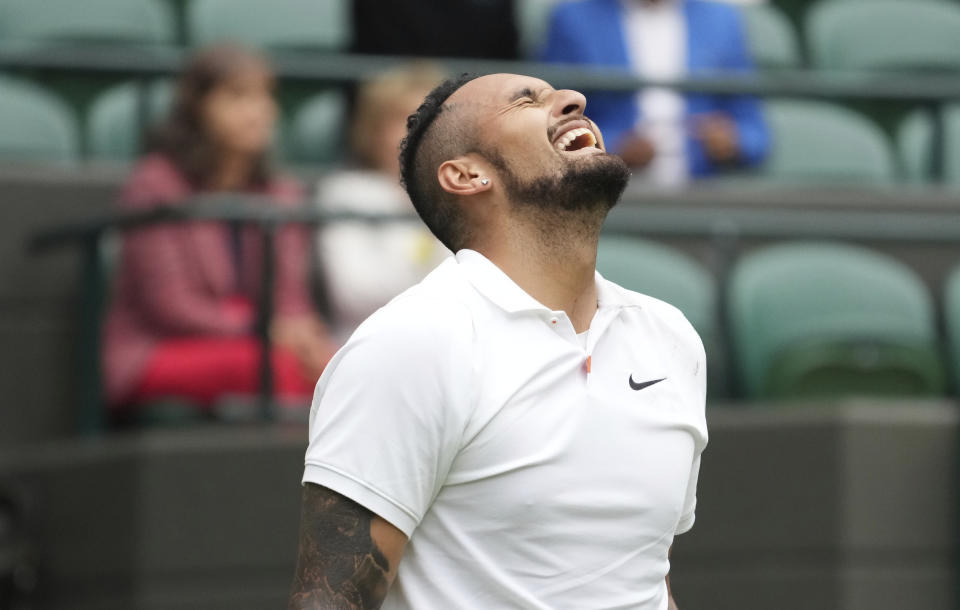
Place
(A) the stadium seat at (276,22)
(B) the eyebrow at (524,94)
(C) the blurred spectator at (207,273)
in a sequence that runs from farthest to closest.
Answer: (A) the stadium seat at (276,22) → (C) the blurred spectator at (207,273) → (B) the eyebrow at (524,94)

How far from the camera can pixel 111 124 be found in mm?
5859

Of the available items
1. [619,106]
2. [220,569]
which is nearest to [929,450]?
[619,106]

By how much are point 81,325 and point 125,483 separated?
23.2 inches

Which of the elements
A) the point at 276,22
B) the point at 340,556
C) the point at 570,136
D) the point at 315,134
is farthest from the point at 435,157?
the point at 276,22

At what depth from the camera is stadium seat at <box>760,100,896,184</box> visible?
6430mm

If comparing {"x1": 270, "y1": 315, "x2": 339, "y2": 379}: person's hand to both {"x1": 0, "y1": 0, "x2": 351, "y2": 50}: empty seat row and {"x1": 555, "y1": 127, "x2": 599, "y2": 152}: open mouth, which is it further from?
{"x1": 555, "y1": 127, "x2": 599, "y2": 152}: open mouth

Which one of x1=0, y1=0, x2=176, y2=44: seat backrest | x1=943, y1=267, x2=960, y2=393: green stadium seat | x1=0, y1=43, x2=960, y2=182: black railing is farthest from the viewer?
x1=0, y1=0, x2=176, y2=44: seat backrest

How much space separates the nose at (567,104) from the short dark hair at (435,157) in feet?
0.44

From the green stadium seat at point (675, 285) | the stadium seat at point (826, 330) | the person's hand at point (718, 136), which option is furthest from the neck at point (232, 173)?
the person's hand at point (718, 136)

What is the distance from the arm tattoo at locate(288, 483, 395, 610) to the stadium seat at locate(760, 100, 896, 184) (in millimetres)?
4465

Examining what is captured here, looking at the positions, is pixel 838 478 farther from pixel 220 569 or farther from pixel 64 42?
pixel 64 42

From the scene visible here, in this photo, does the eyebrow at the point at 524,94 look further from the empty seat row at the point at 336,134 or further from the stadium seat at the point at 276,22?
the stadium seat at the point at 276,22

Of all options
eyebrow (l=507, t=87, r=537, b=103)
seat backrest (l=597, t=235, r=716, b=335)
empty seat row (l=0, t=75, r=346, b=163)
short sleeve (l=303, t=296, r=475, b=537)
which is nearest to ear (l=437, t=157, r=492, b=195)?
eyebrow (l=507, t=87, r=537, b=103)

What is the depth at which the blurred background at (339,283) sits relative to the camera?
15.6ft
